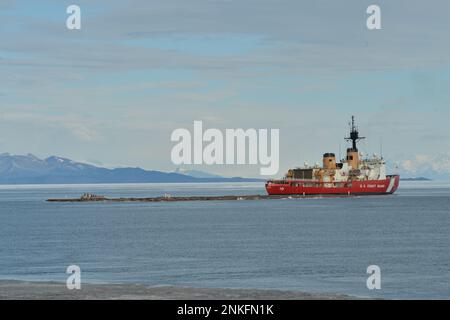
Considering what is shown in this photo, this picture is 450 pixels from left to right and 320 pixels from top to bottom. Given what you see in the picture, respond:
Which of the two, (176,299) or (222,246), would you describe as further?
(222,246)

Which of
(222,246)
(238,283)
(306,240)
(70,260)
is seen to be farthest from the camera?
(306,240)

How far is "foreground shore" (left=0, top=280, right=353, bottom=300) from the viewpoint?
41719mm

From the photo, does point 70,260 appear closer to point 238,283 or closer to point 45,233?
point 238,283

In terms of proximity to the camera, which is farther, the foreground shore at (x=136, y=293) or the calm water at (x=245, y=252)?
the calm water at (x=245, y=252)

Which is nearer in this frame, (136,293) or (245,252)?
(136,293)

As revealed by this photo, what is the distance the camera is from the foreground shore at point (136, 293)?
1642 inches

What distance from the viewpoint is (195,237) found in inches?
3669

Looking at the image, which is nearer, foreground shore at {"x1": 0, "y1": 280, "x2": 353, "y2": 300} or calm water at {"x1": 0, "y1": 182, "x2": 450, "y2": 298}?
foreground shore at {"x1": 0, "y1": 280, "x2": 353, "y2": 300}

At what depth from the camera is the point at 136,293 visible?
43.5 meters

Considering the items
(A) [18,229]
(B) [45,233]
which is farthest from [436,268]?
(A) [18,229]
